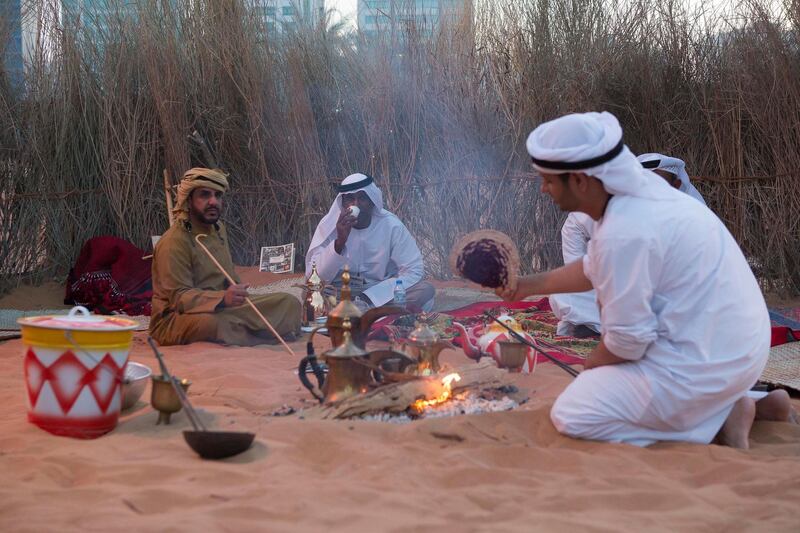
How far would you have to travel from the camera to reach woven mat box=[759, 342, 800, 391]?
4.56 m

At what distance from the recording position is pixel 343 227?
6492 mm

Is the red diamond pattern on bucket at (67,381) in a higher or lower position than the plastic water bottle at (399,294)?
higher

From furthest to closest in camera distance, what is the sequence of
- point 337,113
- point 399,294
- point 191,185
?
point 337,113 → point 399,294 → point 191,185

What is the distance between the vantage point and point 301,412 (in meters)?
3.59

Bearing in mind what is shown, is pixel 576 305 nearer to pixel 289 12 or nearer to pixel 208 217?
pixel 208 217

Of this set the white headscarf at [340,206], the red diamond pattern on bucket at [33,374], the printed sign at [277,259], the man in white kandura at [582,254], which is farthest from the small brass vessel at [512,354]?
the printed sign at [277,259]

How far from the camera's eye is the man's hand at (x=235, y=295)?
535 centimetres

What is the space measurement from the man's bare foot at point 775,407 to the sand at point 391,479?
0.06 meters

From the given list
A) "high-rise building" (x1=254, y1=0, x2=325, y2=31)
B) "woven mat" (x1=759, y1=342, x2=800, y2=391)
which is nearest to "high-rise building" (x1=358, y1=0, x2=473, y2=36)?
"high-rise building" (x1=254, y1=0, x2=325, y2=31)

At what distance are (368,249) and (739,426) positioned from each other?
390 centimetres

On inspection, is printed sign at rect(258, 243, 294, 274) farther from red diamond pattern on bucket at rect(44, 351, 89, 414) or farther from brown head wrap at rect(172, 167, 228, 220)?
red diamond pattern on bucket at rect(44, 351, 89, 414)

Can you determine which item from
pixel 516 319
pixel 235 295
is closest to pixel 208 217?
pixel 235 295

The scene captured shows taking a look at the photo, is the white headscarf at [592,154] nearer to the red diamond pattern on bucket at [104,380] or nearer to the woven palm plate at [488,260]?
the woven palm plate at [488,260]

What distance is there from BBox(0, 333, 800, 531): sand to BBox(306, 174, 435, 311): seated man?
9.94 ft
